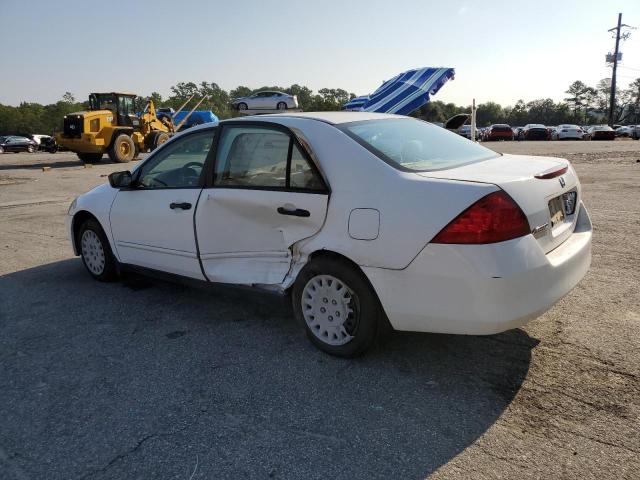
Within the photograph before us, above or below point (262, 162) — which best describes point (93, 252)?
below

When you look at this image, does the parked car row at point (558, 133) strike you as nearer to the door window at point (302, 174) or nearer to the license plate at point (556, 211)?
the license plate at point (556, 211)

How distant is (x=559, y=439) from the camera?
94.3 inches

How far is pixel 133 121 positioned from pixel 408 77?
1209 cm

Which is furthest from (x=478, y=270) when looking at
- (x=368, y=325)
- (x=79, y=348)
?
(x=79, y=348)

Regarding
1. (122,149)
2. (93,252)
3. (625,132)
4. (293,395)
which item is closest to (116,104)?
(122,149)

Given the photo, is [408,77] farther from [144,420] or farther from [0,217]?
[144,420]

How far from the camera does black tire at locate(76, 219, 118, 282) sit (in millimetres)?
4879

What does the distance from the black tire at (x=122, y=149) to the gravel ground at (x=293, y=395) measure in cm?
1864

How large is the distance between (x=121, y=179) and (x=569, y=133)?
154 ft

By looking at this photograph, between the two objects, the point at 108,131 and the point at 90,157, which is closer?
the point at 108,131

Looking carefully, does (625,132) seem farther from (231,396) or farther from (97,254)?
(231,396)

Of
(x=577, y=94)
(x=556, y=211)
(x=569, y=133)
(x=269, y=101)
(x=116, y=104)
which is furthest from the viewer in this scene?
(x=577, y=94)

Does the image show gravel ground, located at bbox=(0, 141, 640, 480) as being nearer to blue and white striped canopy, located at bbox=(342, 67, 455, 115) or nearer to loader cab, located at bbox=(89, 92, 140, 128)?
blue and white striped canopy, located at bbox=(342, 67, 455, 115)

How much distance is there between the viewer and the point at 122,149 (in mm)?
22094
